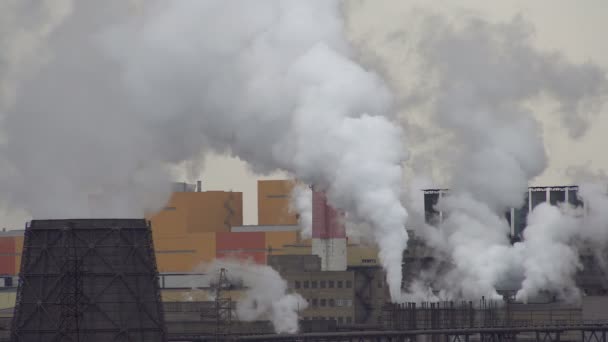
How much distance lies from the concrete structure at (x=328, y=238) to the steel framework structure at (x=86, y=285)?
273 feet

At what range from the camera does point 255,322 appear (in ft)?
507

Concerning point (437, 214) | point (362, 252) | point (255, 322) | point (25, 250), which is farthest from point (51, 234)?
point (362, 252)

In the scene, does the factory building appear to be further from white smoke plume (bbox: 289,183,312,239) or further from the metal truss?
the metal truss

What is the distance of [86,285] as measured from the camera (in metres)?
88.1

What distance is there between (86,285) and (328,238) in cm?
8714

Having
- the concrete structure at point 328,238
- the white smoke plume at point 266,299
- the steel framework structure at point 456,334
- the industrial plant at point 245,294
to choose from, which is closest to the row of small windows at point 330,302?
the industrial plant at point 245,294

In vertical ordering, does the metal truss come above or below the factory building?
below

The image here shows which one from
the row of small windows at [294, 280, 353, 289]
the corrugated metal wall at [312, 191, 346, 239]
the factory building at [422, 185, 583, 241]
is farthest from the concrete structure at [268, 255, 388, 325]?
the factory building at [422, 185, 583, 241]

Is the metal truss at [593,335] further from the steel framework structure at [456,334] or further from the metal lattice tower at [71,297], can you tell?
the metal lattice tower at [71,297]

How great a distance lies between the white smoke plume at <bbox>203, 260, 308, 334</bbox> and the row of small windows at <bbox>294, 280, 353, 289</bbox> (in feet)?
5.77

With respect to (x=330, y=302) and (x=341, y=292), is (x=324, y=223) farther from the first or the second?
(x=330, y=302)

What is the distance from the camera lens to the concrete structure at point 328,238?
173250 millimetres

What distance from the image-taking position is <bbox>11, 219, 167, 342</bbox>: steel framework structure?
8800 cm

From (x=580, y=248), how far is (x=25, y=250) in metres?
71.4
